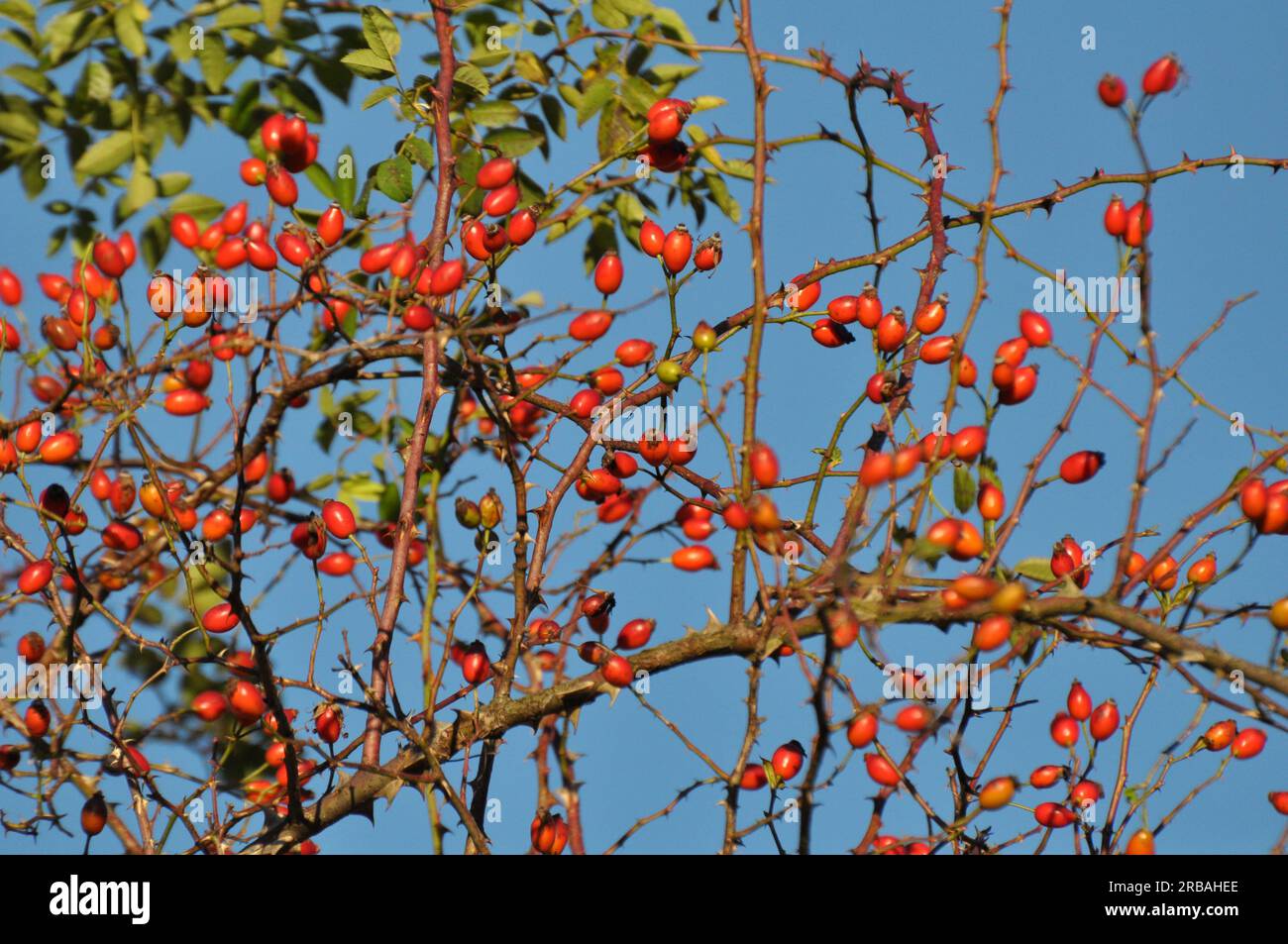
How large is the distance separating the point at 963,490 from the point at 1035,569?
43 cm

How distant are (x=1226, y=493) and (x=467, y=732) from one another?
1.56 m

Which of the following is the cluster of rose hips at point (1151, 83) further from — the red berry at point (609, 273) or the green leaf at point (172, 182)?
the green leaf at point (172, 182)

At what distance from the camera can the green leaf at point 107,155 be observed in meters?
4.29

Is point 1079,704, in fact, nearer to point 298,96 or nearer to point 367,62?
point 367,62

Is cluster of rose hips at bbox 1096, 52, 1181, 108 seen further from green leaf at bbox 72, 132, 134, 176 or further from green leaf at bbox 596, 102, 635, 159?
green leaf at bbox 72, 132, 134, 176

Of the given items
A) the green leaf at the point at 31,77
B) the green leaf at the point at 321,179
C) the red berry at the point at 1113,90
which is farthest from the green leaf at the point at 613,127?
the green leaf at the point at 31,77

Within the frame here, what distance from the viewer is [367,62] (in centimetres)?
329

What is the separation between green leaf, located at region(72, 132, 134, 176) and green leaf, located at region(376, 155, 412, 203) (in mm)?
1507

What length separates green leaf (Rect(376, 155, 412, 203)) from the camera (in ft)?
10.7

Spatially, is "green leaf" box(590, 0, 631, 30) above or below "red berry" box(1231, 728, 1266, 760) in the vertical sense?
above

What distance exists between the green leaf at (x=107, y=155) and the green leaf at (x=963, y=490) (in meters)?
3.03

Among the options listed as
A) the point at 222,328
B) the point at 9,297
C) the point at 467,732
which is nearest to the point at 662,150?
the point at 222,328

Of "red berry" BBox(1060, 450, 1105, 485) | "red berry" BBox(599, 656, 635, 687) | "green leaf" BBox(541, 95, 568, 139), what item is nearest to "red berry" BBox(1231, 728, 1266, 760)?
"red berry" BBox(1060, 450, 1105, 485)

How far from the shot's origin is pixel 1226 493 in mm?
2279
